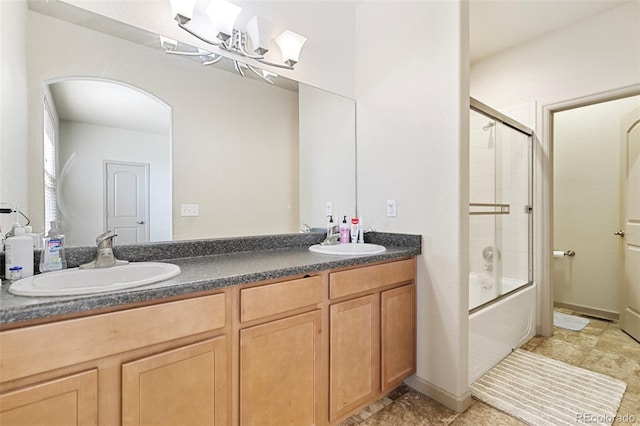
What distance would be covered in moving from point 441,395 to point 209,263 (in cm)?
149

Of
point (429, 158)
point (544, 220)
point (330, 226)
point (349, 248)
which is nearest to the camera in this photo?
point (429, 158)

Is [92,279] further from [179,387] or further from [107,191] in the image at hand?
[179,387]

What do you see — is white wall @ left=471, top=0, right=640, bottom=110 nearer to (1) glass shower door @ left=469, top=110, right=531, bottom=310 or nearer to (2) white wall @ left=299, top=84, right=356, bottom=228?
(1) glass shower door @ left=469, top=110, right=531, bottom=310

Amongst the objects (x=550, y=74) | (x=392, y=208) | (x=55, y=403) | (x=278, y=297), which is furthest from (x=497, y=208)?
(x=55, y=403)

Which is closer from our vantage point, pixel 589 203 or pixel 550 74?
pixel 550 74

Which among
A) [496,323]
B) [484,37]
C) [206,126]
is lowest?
[496,323]

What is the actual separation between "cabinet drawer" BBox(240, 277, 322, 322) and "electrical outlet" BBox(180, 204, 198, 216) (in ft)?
2.18

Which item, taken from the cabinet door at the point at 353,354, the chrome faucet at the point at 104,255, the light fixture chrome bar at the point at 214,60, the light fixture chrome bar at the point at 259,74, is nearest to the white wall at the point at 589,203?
Result: the cabinet door at the point at 353,354

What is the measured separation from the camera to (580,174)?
3.39 meters

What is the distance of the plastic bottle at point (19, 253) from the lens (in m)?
1.08

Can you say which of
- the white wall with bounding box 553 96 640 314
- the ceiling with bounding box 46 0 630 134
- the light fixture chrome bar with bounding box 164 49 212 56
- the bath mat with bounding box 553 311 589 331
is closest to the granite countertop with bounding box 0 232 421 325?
the ceiling with bounding box 46 0 630 134

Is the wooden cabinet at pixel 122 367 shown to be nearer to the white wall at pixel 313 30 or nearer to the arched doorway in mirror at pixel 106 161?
the arched doorway in mirror at pixel 106 161

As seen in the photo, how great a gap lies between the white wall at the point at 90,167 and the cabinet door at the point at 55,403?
0.69 m

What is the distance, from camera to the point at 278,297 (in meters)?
1.30
